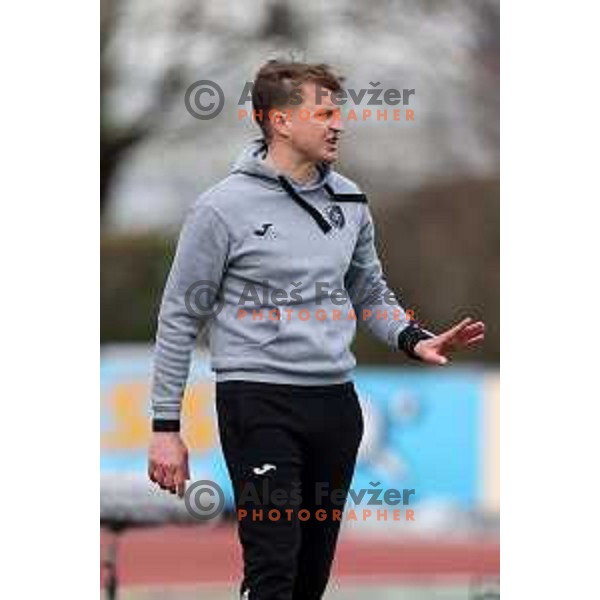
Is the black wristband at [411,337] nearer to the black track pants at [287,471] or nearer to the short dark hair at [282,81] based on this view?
the black track pants at [287,471]

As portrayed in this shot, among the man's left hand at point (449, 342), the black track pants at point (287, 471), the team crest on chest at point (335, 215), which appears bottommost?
the black track pants at point (287, 471)

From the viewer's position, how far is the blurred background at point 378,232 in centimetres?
1148

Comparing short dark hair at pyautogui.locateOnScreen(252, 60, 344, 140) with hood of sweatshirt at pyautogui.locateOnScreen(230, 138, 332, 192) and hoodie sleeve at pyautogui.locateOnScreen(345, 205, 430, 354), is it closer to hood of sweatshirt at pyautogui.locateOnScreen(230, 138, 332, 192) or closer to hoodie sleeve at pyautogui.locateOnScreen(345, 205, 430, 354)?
hood of sweatshirt at pyautogui.locateOnScreen(230, 138, 332, 192)

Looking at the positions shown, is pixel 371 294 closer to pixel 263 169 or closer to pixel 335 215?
pixel 335 215

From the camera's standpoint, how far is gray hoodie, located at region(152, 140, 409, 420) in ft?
16.4

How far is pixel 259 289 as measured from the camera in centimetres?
504

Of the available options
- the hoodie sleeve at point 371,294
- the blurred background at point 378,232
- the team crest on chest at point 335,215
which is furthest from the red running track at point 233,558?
the team crest on chest at point 335,215

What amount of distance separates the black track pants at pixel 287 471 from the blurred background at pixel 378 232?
3107 millimetres

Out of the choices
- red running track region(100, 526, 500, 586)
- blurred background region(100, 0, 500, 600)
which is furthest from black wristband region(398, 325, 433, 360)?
red running track region(100, 526, 500, 586)

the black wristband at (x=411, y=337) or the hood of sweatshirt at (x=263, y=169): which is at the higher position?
the hood of sweatshirt at (x=263, y=169)

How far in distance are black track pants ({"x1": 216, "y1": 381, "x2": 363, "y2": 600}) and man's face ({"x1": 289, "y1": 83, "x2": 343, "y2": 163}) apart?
68cm

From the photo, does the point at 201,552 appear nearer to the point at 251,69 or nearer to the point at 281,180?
the point at 251,69

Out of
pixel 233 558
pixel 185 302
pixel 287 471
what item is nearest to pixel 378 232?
pixel 233 558
